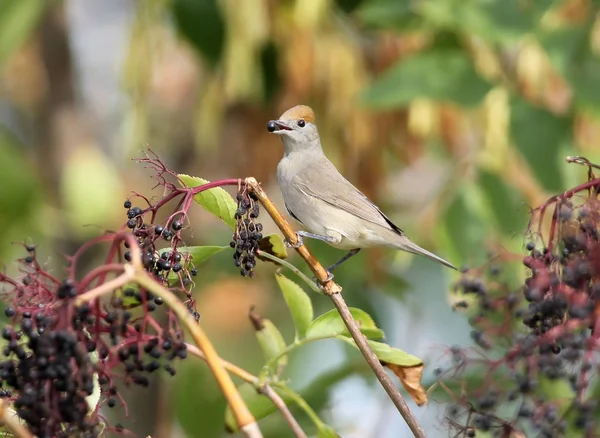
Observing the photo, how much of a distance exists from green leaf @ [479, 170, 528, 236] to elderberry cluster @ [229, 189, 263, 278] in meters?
1.90

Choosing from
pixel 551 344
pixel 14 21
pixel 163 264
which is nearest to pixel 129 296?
pixel 163 264

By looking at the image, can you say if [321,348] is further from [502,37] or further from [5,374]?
[5,374]

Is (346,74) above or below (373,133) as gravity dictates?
above

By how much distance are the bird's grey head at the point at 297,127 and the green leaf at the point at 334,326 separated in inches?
62.9

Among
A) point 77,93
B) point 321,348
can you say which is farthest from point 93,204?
point 321,348

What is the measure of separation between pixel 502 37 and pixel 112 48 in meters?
5.38

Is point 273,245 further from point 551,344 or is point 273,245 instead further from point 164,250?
point 551,344

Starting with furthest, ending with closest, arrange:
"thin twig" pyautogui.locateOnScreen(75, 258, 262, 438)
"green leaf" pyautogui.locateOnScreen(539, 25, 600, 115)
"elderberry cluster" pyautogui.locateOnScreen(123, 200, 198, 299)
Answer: "green leaf" pyautogui.locateOnScreen(539, 25, 600, 115), "elderberry cluster" pyautogui.locateOnScreen(123, 200, 198, 299), "thin twig" pyautogui.locateOnScreen(75, 258, 262, 438)

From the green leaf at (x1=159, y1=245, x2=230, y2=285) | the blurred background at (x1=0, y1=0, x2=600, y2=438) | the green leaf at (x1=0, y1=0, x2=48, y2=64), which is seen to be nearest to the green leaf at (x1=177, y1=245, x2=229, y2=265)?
the green leaf at (x1=159, y1=245, x2=230, y2=285)

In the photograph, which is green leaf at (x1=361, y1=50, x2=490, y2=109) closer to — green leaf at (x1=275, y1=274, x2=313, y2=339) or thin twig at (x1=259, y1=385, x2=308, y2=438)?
green leaf at (x1=275, y1=274, x2=313, y2=339)

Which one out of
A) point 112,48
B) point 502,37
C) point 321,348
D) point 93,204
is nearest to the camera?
point 502,37

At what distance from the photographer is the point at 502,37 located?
3463mm

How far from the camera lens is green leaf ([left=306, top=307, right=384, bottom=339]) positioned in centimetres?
200

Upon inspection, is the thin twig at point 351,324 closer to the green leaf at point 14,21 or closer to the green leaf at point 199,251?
the green leaf at point 199,251
